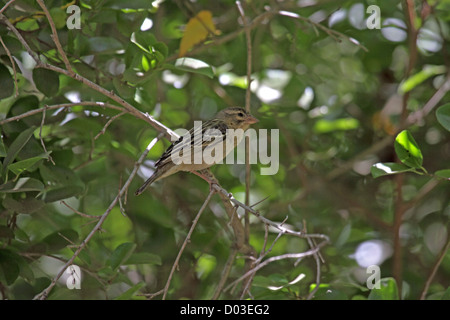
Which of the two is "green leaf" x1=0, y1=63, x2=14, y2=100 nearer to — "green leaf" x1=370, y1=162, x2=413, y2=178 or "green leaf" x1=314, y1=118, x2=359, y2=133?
"green leaf" x1=370, y1=162, x2=413, y2=178

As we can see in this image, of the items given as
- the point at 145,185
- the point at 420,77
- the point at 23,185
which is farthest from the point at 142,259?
the point at 420,77

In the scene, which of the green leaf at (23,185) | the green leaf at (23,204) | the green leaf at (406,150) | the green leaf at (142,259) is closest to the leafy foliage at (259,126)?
the green leaf at (142,259)

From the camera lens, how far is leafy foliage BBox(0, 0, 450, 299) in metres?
3.60

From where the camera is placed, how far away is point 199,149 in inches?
153

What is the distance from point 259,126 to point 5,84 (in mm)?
2073

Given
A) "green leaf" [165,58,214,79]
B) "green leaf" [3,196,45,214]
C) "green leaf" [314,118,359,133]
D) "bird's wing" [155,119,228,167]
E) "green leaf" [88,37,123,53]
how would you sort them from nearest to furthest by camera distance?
"green leaf" [3,196,45,214] < "green leaf" [165,58,214,79] < "green leaf" [88,37,123,53] < "bird's wing" [155,119,228,167] < "green leaf" [314,118,359,133]

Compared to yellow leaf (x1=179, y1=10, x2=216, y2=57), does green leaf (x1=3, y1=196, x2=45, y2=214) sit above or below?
below

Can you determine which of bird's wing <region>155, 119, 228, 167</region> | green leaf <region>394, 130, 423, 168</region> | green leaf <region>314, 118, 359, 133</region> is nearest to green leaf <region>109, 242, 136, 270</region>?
bird's wing <region>155, 119, 228, 167</region>

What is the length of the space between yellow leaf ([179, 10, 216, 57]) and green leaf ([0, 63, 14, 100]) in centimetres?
100

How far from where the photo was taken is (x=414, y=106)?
5.15 m

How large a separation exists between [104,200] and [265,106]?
1433 millimetres

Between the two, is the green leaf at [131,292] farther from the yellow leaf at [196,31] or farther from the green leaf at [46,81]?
the yellow leaf at [196,31]

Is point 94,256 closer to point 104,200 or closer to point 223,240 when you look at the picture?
point 104,200
